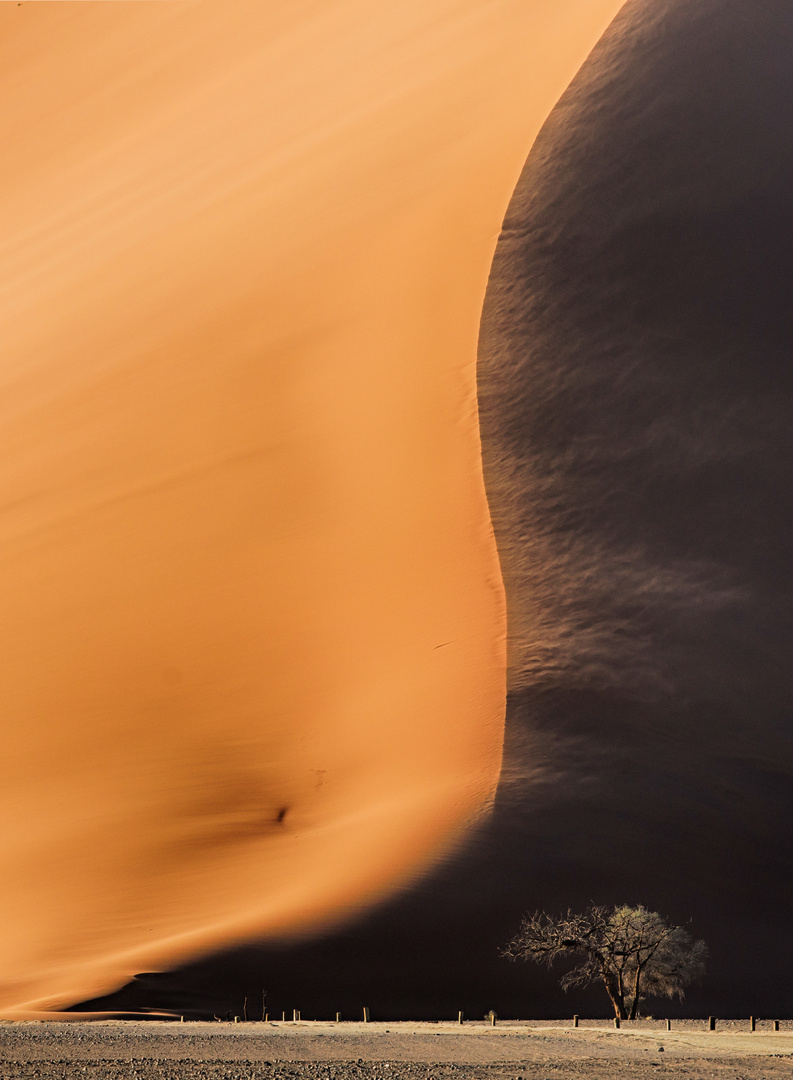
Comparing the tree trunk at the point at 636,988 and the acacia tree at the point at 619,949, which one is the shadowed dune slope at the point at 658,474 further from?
the tree trunk at the point at 636,988

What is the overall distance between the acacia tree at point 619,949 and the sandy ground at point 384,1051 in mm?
637

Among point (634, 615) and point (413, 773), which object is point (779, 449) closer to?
point (634, 615)

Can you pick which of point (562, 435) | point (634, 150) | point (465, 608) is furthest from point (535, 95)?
point (465, 608)

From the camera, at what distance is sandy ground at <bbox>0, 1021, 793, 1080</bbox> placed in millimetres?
9398

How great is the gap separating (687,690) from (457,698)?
256cm

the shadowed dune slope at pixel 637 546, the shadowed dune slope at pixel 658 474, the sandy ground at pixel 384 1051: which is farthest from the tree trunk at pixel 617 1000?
the shadowed dune slope at pixel 658 474

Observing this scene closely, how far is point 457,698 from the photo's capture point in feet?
53.3

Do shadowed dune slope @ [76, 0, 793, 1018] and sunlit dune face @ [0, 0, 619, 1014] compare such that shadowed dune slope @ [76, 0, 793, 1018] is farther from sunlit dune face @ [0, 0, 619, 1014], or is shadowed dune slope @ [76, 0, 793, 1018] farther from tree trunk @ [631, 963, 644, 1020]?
sunlit dune face @ [0, 0, 619, 1014]

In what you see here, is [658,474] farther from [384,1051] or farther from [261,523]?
[384,1051]

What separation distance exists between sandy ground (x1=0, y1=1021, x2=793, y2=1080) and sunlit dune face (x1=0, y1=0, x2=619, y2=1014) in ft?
5.72

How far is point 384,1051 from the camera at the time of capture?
10797mm

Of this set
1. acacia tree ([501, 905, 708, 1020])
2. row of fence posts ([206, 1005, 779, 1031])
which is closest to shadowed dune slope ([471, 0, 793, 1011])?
acacia tree ([501, 905, 708, 1020])

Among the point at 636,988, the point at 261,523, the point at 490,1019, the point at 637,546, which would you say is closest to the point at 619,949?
the point at 636,988

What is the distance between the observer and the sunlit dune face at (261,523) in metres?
15.2
